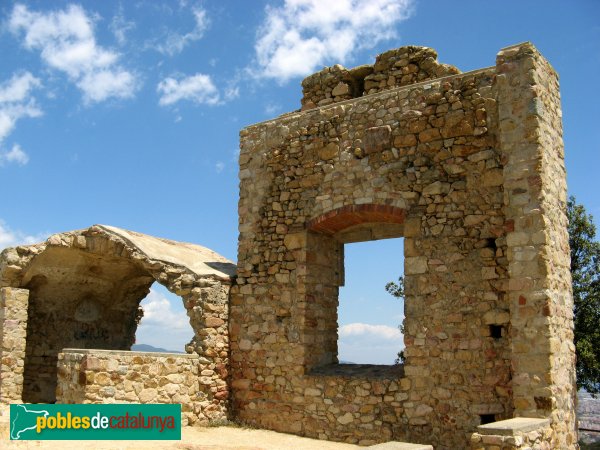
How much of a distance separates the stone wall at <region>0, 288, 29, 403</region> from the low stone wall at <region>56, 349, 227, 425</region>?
6.35 feet

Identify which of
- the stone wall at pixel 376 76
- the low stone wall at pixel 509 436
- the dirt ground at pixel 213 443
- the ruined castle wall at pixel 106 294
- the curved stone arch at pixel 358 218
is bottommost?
the dirt ground at pixel 213 443

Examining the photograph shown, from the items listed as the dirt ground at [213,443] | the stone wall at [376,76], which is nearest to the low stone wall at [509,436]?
the dirt ground at [213,443]

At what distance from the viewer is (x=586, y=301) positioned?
13.1m

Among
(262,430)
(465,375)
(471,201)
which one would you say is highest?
(471,201)

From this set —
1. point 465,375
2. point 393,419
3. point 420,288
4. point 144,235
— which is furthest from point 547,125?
point 144,235

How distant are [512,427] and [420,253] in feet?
9.09

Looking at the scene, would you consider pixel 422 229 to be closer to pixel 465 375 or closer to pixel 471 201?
pixel 471 201

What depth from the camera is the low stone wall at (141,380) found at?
7930 mm

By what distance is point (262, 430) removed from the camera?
874 centimetres

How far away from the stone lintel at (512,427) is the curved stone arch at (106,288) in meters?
4.48

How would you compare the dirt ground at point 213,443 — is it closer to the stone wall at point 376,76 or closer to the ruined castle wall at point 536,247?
the ruined castle wall at point 536,247

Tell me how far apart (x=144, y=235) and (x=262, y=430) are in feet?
13.1

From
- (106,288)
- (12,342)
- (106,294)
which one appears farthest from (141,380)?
(106,294)

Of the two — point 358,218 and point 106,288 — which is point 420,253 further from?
point 106,288
